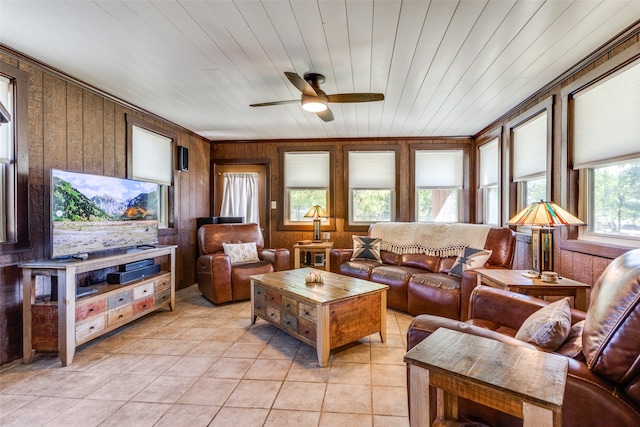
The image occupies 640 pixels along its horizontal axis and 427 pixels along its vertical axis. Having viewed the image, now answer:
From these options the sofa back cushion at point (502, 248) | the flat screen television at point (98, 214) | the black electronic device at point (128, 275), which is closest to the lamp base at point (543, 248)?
the sofa back cushion at point (502, 248)

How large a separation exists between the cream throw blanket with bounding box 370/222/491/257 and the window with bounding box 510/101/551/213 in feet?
2.06

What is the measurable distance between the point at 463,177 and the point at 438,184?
16.2 inches

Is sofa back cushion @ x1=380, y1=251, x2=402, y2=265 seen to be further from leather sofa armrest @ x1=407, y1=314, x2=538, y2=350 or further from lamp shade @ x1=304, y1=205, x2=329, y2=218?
leather sofa armrest @ x1=407, y1=314, x2=538, y2=350

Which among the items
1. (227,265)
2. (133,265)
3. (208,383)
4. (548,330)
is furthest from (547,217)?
(133,265)

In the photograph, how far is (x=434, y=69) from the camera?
254 cm

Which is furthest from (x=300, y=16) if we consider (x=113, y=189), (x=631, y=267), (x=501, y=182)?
(x=501, y=182)

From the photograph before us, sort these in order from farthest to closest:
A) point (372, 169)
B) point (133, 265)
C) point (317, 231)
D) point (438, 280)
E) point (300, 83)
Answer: point (372, 169) < point (317, 231) < point (438, 280) < point (133, 265) < point (300, 83)

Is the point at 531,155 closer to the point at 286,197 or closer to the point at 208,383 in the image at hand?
the point at 286,197

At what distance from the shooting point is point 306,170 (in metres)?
5.14

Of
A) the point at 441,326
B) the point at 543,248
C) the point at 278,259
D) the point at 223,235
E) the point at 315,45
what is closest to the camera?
the point at 441,326

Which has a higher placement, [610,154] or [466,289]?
[610,154]

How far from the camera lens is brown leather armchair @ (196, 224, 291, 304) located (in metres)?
3.64

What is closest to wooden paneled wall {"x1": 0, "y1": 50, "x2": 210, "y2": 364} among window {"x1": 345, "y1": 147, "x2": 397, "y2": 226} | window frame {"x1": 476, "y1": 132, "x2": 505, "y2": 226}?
window {"x1": 345, "y1": 147, "x2": 397, "y2": 226}

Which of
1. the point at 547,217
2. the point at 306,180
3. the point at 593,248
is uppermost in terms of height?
→ the point at 306,180
